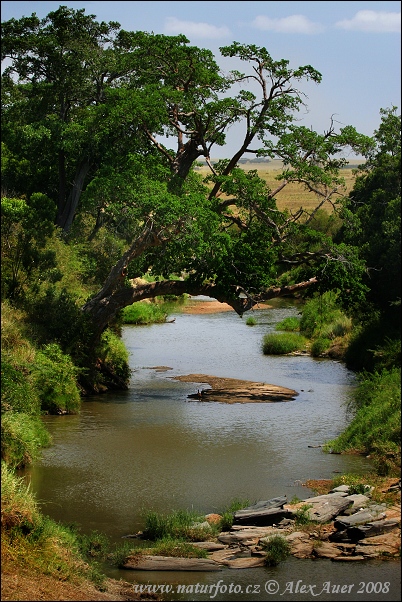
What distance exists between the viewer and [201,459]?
792 inches

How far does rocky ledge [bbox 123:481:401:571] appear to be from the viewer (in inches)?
499

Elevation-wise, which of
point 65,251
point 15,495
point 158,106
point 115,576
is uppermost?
point 158,106

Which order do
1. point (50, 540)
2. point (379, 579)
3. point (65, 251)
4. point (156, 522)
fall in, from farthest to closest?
1. point (65, 251)
2. point (156, 522)
3. point (50, 540)
4. point (379, 579)

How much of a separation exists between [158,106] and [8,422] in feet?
44.3

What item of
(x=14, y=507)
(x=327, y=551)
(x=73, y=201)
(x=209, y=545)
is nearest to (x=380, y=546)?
(x=327, y=551)

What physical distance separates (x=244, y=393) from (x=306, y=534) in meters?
14.5

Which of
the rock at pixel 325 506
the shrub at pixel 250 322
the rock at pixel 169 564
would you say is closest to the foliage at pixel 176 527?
the rock at pixel 169 564

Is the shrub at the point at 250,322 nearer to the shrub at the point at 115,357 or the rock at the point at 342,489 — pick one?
the shrub at the point at 115,357

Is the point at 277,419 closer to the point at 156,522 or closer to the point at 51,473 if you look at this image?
the point at 51,473

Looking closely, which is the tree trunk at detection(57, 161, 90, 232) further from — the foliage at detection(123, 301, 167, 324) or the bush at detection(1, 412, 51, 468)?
the bush at detection(1, 412, 51, 468)

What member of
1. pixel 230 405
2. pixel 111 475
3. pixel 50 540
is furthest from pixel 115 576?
pixel 230 405

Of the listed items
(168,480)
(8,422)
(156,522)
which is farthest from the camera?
(168,480)

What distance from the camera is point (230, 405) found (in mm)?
26922

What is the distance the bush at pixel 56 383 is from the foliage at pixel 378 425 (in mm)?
7560
